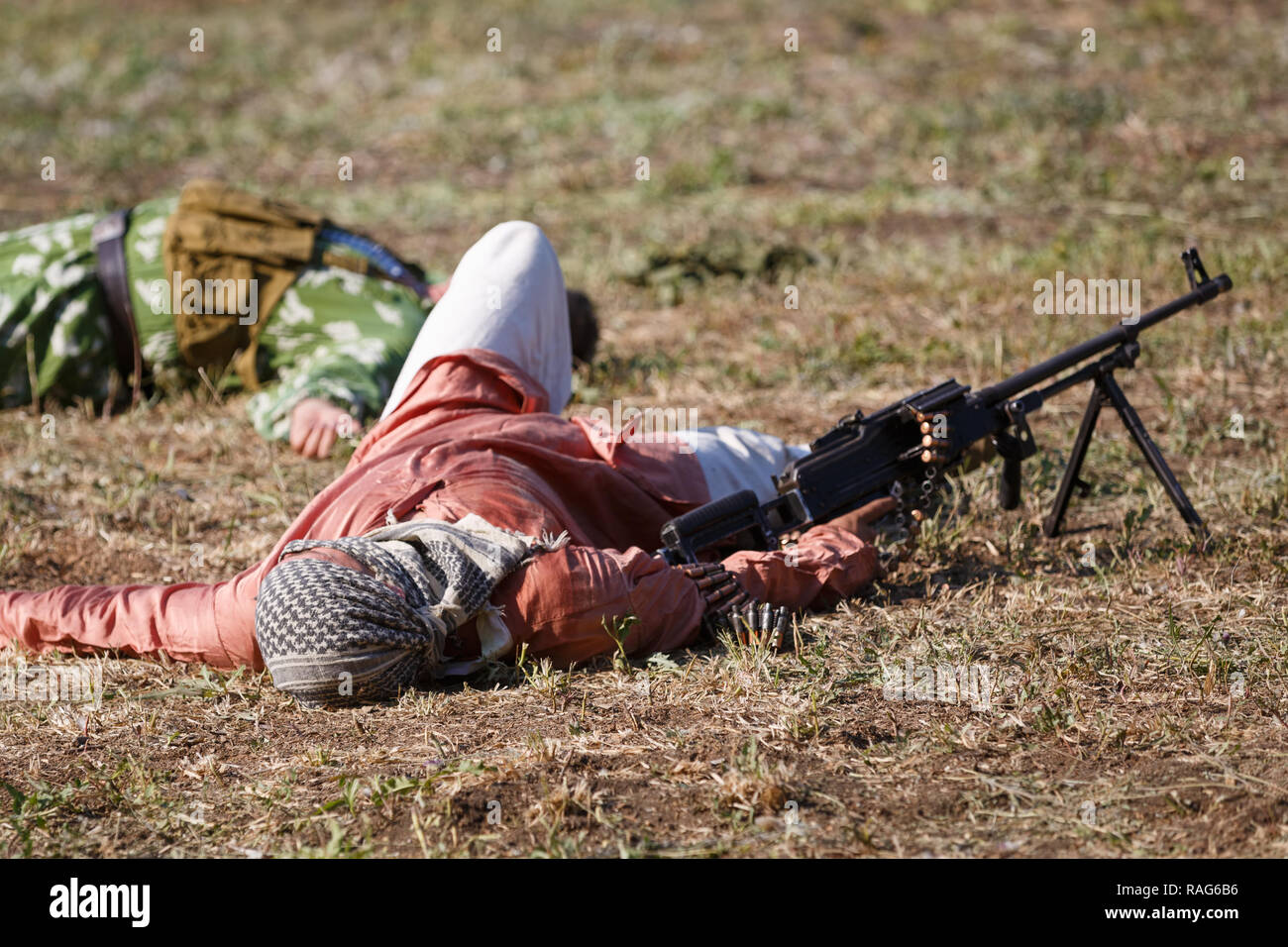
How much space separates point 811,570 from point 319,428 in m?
2.04

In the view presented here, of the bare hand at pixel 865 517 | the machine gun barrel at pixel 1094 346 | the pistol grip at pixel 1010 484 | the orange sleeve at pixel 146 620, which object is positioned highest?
the machine gun barrel at pixel 1094 346

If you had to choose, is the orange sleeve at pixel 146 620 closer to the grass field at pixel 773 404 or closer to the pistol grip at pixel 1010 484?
the grass field at pixel 773 404

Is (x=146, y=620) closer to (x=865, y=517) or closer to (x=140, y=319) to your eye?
(x=865, y=517)

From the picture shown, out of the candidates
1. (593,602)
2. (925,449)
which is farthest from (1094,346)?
(593,602)

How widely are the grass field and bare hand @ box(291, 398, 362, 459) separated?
61mm

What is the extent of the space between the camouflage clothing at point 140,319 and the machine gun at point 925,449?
78.3 inches

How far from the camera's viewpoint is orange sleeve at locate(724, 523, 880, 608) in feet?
10.3

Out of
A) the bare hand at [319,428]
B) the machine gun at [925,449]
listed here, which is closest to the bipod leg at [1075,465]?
the machine gun at [925,449]

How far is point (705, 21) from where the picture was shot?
37.1 ft

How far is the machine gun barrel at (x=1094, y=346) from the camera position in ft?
11.4

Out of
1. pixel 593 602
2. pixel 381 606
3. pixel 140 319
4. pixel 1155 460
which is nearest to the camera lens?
pixel 381 606

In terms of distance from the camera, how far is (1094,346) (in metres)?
3.51

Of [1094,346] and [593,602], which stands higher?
[1094,346]

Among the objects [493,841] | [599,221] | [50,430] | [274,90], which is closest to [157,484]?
[50,430]
